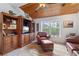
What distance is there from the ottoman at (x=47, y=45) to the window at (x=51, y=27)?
0.68 ft

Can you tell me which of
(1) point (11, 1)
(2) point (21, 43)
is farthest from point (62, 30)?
(1) point (11, 1)

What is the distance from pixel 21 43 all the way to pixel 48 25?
0.73 m

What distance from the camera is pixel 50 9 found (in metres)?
2.87

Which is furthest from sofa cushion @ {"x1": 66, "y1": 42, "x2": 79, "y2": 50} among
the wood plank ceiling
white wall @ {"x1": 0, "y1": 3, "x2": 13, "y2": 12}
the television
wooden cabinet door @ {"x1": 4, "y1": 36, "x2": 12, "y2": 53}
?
white wall @ {"x1": 0, "y1": 3, "x2": 13, "y2": 12}

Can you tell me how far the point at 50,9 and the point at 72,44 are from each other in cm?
91

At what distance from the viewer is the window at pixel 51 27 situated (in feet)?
9.48

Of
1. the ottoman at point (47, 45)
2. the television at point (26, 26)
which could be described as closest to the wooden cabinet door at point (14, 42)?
the television at point (26, 26)

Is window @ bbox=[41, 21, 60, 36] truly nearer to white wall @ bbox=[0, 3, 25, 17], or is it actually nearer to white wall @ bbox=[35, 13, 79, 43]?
white wall @ bbox=[35, 13, 79, 43]

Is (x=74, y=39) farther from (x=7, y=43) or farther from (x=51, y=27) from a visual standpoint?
(x=7, y=43)

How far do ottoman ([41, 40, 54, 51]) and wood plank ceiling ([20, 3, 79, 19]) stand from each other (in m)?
0.58

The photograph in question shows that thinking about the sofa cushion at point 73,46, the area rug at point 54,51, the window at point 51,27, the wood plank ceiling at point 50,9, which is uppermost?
the wood plank ceiling at point 50,9

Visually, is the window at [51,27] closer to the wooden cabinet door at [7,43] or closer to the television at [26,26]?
the television at [26,26]

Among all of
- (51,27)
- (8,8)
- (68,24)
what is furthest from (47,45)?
(8,8)

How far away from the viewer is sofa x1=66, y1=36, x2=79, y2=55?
2758 millimetres
